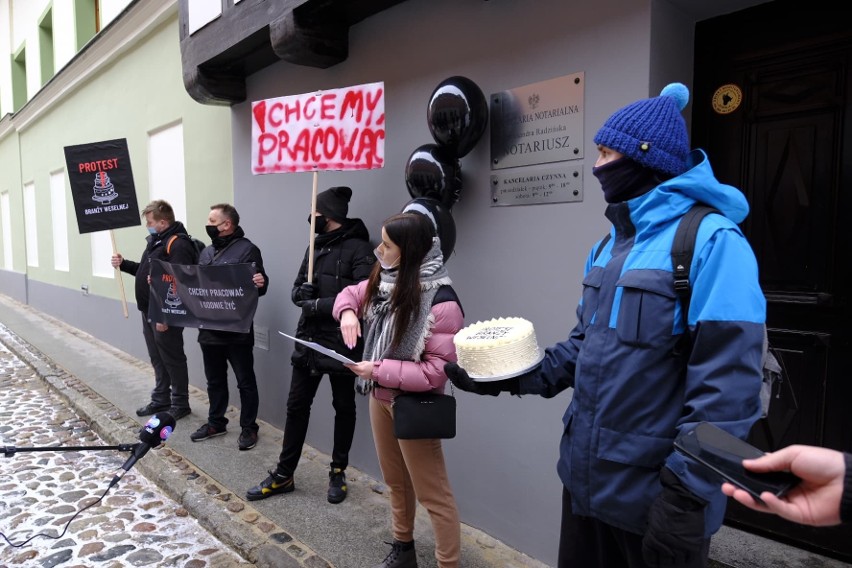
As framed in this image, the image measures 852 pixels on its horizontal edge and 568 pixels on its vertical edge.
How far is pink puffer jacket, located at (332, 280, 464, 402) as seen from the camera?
245cm

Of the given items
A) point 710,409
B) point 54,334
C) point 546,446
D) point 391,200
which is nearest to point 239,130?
point 391,200

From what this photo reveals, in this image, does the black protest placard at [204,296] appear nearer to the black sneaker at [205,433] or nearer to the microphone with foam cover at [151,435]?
the black sneaker at [205,433]

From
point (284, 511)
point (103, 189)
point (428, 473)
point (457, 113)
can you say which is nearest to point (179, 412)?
point (103, 189)

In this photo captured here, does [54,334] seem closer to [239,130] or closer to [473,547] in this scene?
[239,130]

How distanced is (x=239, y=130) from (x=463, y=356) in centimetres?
446

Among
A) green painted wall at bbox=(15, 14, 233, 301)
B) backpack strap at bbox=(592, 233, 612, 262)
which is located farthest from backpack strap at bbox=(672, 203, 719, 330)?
green painted wall at bbox=(15, 14, 233, 301)

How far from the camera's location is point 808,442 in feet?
8.46

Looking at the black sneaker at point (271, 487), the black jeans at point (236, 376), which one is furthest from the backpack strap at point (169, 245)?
the black sneaker at point (271, 487)

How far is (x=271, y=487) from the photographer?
3807 mm

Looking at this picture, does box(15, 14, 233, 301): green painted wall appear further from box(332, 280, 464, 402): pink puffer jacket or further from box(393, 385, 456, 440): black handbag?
box(393, 385, 456, 440): black handbag

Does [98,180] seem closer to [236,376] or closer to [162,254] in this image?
[162,254]

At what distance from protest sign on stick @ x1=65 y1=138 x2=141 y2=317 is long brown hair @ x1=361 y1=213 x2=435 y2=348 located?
3.92 m

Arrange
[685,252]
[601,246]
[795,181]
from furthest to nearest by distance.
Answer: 1. [795,181]
2. [601,246]
3. [685,252]

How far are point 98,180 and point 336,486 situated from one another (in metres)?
3.82
